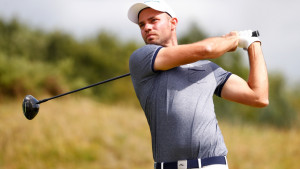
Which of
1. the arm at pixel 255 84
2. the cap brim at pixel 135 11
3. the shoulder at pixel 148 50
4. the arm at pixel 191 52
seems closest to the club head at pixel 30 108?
the cap brim at pixel 135 11

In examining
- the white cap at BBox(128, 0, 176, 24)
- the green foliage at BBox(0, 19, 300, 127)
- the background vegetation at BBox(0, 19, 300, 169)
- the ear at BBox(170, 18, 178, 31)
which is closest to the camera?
Answer: the white cap at BBox(128, 0, 176, 24)

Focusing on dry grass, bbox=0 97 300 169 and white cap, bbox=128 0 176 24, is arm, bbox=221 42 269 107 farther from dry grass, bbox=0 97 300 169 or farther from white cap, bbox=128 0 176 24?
dry grass, bbox=0 97 300 169

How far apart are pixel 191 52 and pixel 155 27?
0.47m

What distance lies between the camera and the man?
2.44 meters

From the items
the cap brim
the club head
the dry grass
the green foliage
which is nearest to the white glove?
the cap brim

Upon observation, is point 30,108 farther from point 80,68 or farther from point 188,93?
point 80,68

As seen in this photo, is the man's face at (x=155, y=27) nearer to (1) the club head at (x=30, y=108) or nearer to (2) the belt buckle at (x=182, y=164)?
(2) the belt buckle at (x=182, y=164)

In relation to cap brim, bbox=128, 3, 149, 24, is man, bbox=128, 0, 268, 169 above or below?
below

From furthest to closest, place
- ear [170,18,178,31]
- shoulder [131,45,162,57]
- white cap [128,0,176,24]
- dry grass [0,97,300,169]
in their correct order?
dry grass [0,97,300,169]
ear [170,18,178,31]
white cap [128,0,176,24]
shoulder [131,45,162,57]

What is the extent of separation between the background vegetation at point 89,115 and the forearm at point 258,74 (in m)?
8.93

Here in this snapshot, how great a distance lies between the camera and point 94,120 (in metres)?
13.4

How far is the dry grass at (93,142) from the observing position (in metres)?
11.3

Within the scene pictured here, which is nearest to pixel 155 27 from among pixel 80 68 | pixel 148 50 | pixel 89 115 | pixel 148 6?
pixel 148 6

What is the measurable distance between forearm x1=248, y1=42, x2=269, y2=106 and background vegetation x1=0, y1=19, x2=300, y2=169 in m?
8.93
